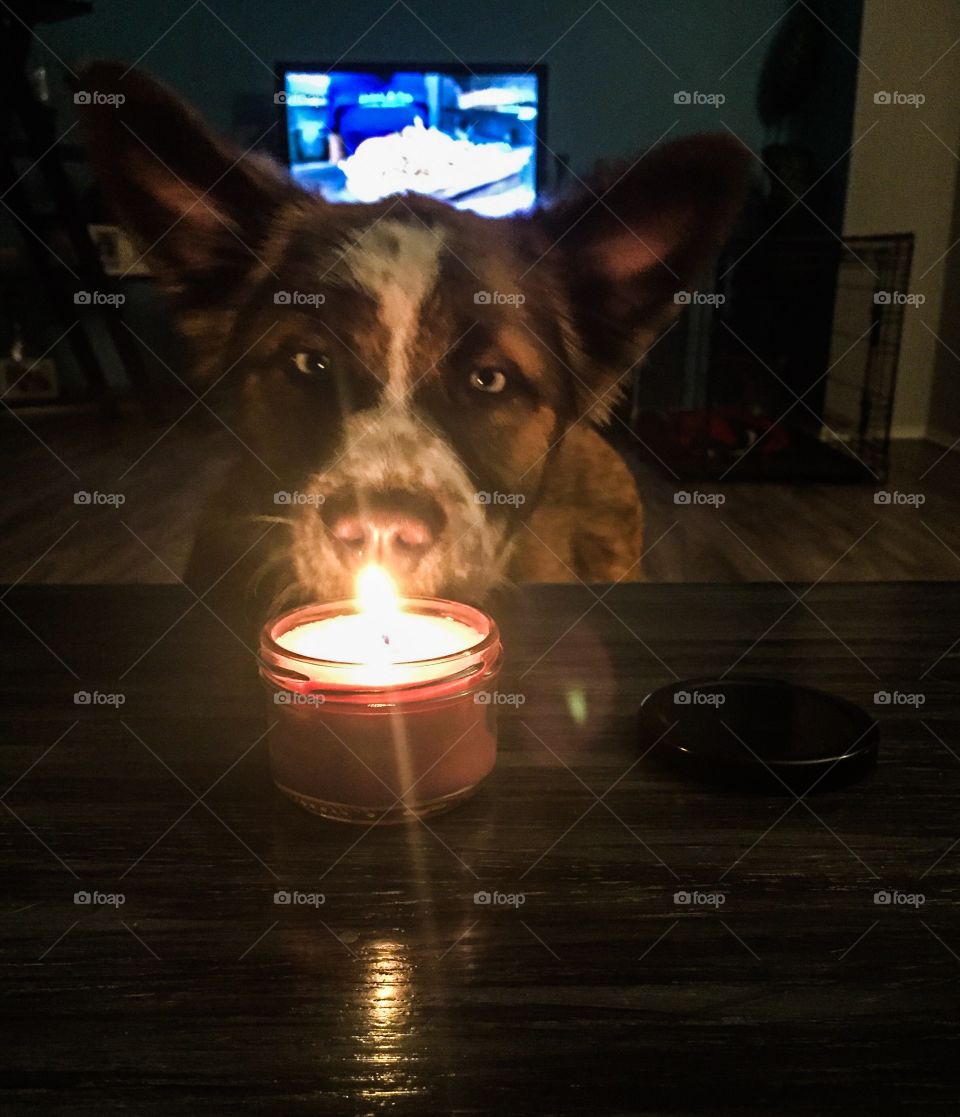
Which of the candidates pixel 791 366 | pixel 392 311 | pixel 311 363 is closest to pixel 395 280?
pixel 392 311

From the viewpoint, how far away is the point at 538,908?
0.35 meters

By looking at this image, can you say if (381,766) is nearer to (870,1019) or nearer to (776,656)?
(870,1019)

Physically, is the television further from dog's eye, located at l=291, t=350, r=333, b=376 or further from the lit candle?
the lit candle

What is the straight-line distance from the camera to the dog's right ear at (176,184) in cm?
109

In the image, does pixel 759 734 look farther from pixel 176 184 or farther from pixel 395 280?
pixel 176 184

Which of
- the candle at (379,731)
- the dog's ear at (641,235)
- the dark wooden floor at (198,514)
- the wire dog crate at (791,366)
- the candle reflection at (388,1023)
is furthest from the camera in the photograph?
the wire dog crate at (791,366)

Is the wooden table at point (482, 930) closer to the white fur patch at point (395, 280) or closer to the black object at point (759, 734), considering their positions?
the black object at point (759, 734)

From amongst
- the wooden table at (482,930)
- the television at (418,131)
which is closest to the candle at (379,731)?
the wooden table at (482,930)

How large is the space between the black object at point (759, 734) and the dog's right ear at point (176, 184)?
0.91m

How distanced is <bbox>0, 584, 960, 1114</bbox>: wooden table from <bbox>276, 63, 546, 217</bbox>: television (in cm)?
94

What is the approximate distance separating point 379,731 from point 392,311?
0.84m

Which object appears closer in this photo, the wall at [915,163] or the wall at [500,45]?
the wall at [500,45]

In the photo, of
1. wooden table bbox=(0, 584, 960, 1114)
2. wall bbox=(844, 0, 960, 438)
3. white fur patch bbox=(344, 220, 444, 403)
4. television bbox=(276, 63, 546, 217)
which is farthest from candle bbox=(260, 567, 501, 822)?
wall bbox=(844, 0, 960, 438)

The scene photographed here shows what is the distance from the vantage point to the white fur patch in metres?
1.15
